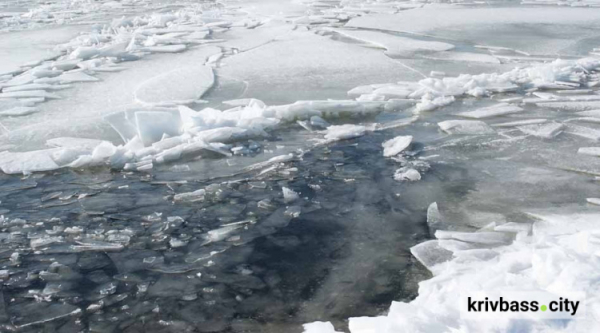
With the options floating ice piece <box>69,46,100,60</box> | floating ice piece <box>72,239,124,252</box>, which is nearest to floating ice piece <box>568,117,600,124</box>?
floating ice piece <box>72,239,124,252</box>

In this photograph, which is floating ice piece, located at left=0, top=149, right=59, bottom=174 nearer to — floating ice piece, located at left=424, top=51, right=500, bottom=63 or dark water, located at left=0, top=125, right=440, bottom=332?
dark water, located at left=0, top=125, right=440, bottom=332

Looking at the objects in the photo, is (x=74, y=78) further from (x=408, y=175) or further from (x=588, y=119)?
(x=588, y=119)

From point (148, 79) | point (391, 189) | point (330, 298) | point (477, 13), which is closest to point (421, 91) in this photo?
point (391, 189)

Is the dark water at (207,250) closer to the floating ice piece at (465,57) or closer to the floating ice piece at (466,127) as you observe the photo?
the floating ice piece at (466,127)

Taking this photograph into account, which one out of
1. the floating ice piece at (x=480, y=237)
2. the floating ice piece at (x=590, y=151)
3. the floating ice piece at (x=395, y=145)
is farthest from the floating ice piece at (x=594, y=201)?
the floating ice piece at (x=395, y=145)

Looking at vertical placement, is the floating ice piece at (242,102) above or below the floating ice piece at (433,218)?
above

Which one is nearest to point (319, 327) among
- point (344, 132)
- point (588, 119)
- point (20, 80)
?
point (344, 132)
